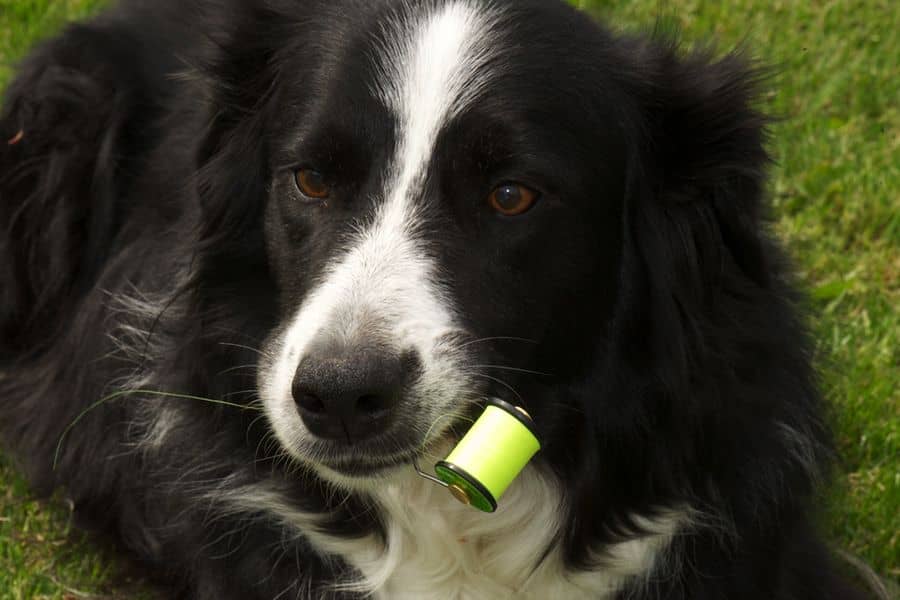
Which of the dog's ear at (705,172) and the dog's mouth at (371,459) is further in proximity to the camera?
the dog's ear at (705,172)

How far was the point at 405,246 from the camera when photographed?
8.57 feet

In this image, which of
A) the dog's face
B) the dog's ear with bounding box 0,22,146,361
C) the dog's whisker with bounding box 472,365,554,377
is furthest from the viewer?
the dog's ear with bounding box 0,22,146,361

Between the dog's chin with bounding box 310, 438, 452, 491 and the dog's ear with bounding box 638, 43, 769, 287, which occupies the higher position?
the dog's ear with bounding box 638, 43, 769, 287

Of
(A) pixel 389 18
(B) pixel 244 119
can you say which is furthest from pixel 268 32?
(A) pixel 389 18

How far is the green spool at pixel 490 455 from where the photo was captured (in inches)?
99.4

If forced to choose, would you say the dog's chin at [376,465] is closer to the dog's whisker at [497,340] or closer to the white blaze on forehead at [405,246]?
the white blaze on forehead at [405,246]

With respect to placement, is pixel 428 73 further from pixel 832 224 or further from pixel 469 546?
pixel 832 224

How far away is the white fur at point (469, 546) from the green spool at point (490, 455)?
40 centimetres

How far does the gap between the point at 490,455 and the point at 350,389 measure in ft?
1.03

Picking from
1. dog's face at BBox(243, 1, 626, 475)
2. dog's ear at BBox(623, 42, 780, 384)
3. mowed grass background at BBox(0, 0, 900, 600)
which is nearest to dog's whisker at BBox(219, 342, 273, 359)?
dog's face at BBox(243, 1, 626, 475)

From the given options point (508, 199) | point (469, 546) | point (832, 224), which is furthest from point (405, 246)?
point (832, 224)

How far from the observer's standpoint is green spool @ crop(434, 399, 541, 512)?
2.53 m

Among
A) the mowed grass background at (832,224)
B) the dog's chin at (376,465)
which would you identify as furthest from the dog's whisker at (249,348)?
the mowed grass background at (832,224)

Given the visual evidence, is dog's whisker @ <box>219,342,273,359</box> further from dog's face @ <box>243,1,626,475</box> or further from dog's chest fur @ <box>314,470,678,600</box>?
dog's chest fur @ <box>314,470,678,600</box>
